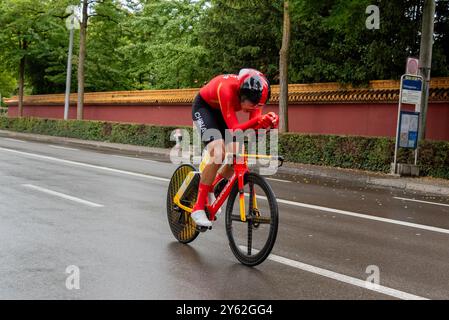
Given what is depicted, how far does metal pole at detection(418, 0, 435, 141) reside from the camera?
15.5 meters

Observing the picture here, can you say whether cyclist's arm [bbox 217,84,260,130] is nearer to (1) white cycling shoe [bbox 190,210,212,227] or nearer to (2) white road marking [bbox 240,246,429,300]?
(1) white cycling shoe [bbox 190,210,212,227]

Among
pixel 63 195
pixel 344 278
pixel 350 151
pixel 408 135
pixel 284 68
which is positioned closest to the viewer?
pixel 344 278

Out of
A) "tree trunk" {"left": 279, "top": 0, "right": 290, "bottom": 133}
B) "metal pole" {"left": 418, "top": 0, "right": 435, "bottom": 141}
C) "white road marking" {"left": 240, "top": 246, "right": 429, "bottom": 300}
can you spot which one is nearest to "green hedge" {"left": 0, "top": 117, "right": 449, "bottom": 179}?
"metal pole" {"left": 418, "top": 0, "right": 435, "bottom": 141}

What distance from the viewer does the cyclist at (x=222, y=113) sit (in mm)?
5184

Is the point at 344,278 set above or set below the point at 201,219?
Result: below

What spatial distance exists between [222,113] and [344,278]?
6.24ft

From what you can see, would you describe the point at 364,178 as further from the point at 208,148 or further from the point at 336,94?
the point at 208,148

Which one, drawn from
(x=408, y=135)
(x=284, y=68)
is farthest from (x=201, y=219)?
(x=284, y=68)

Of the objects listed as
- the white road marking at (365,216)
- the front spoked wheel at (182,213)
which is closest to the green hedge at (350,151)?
the white road marking at (365,216)

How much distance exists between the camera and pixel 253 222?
5.45 metres

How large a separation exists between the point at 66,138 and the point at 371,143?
1900cm

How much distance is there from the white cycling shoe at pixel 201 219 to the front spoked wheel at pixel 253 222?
0.86 feet

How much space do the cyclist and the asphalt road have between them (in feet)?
2.44

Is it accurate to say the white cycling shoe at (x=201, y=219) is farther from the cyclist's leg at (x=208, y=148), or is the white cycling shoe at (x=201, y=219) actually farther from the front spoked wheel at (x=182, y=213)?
→ the front spoked wheel at (x=182, y=213)
